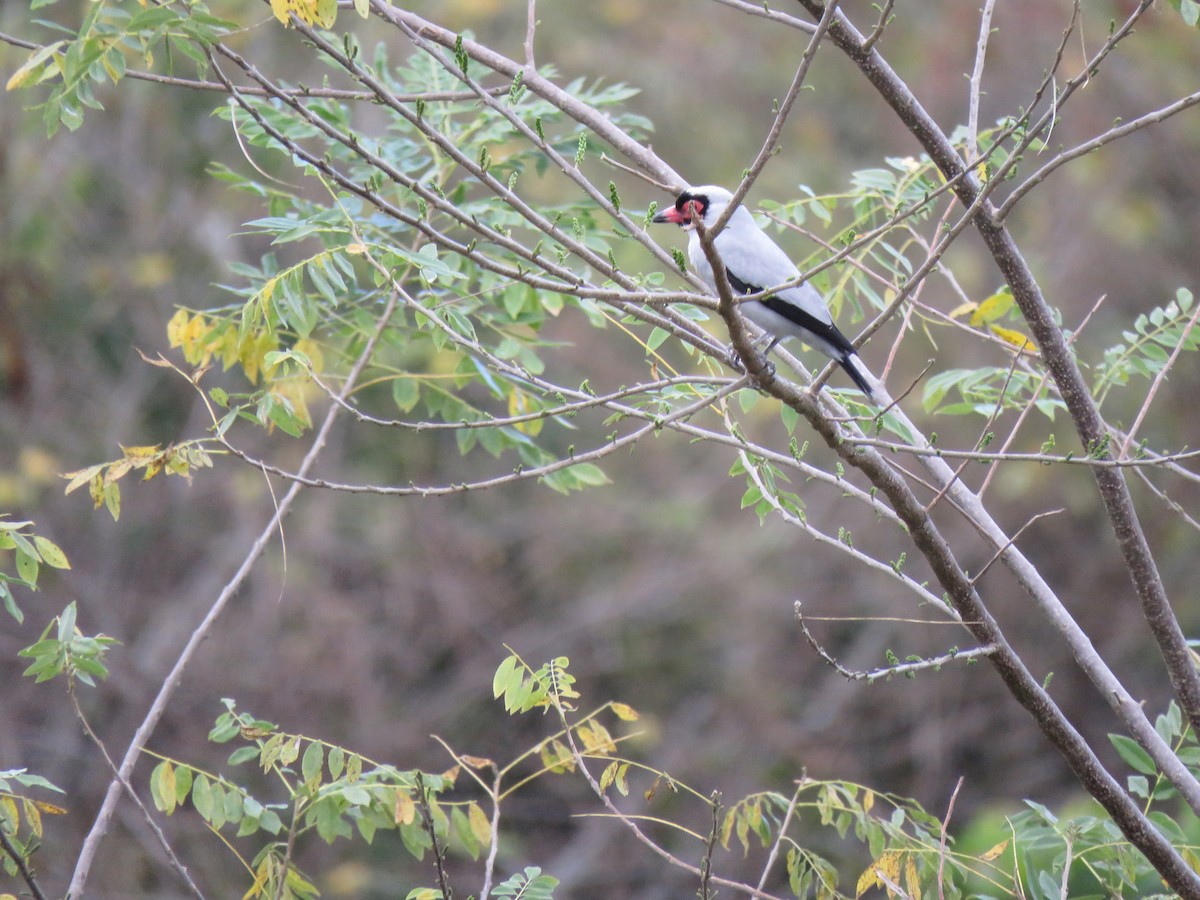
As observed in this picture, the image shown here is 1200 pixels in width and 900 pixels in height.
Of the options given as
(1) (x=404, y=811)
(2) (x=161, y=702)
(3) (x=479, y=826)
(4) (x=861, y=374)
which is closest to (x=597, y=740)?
(3) (x=479, y=826)

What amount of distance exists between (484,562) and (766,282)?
4366mm

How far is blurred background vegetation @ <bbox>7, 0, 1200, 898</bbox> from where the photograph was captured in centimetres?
721

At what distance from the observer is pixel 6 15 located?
7672mm

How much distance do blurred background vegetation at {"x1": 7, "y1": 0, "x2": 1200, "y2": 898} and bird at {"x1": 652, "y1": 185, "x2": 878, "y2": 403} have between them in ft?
12.6

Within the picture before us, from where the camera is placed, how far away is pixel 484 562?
7.91 meters

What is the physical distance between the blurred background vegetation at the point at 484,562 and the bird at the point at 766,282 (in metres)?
3.83

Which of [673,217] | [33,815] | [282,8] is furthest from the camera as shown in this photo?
[673,217]

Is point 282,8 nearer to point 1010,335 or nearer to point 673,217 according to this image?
point 1010,335

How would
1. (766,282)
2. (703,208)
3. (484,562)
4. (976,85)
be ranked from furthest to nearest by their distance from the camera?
(484,562)
(703,208)
(766,282)
(976,85)

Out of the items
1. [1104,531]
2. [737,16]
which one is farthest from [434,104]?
[737,16]

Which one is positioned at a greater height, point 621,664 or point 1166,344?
point 1166,344

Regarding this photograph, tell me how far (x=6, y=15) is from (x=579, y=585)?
17.4 ft

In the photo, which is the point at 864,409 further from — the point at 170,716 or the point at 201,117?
the point at 201,117

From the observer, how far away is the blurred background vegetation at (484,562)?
7211 millimetres
